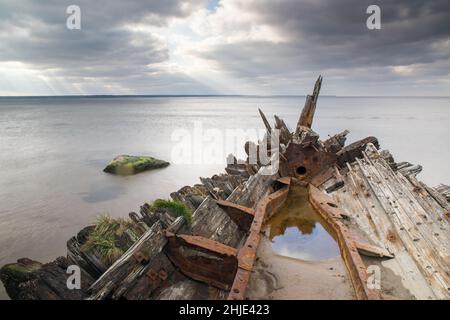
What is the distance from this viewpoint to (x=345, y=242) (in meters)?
4.07

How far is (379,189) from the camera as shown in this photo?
601 cm

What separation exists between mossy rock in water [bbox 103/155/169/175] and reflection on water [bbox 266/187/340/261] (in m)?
16.4

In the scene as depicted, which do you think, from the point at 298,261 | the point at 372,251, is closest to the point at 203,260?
the point at 298,261

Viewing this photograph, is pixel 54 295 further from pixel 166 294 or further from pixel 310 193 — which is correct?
pixel 310 193

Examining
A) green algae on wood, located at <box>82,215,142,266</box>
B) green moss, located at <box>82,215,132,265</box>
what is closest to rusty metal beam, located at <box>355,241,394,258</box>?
green algae on wood, located at <box>82,215,142,266</box>

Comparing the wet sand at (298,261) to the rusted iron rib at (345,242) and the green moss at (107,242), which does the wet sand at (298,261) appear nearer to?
the rusted iron rib at (345,242)

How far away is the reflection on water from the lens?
495 cm

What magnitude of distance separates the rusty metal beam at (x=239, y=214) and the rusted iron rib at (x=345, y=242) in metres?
1.34

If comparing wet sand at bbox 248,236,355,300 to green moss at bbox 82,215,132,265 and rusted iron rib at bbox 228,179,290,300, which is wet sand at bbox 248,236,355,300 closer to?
rusted iron rib at bbox 228,179,290,300

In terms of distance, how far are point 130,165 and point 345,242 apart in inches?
754

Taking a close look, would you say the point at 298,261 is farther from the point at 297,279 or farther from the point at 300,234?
the point at 300,234

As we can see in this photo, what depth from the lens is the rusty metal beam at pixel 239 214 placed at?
454cm

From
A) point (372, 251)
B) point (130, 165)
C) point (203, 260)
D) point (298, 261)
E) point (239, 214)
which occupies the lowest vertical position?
point (130, 165)

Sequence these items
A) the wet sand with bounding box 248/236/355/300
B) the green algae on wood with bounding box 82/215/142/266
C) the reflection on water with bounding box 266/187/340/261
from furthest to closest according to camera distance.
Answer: the reflection on water with bounding box 266/187/340/261, the green algae on wood with bounding box 82/215/142/266, the wet sand with bounding box 248/236/355/300
